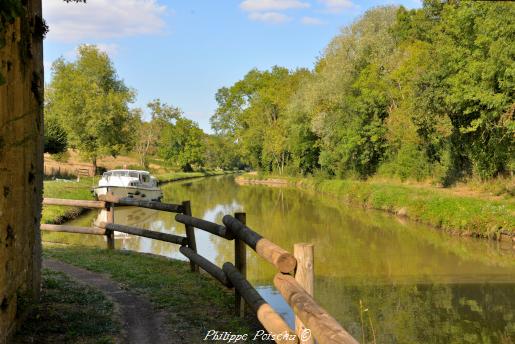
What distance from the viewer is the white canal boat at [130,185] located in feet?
94.4

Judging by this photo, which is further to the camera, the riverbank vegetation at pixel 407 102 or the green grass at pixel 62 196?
the green grass at pixel 62 196

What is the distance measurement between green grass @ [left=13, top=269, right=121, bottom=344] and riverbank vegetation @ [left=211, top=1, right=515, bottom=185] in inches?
580

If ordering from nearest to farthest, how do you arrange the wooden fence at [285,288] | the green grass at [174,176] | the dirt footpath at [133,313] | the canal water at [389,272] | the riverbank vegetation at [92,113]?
the wooden fence at [285,288] < the dirt footpath at [133,313] < the canal water at [389,272] < the riverbank vegetation at [92,113] < the green grass at [174,176]

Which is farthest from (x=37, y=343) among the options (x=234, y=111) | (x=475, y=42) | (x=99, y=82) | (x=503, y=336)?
(x=234, y=111)

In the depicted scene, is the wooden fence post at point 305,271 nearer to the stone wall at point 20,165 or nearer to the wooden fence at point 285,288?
the wooden fence at point 285,288

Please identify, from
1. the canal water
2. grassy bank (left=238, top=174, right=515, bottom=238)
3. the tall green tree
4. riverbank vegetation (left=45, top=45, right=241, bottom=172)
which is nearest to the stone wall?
the canal water

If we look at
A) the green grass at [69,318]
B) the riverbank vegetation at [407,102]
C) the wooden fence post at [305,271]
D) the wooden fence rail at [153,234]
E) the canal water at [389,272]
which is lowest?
the canal water at [389,272]

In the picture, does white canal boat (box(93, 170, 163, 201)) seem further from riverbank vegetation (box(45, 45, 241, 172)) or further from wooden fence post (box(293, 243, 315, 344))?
wooden fence post (box(293, 243, 315, 344))

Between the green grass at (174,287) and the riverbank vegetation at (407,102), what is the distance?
13.1m

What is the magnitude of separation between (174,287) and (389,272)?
24.2 feet

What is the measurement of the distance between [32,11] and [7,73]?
4.07ft

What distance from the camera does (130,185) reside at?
97.4 ft

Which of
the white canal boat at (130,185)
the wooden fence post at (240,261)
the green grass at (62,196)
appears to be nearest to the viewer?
the wooden fence post at (240,261)

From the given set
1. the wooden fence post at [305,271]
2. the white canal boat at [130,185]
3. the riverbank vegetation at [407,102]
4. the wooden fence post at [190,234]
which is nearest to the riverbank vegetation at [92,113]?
the white canal boat at [130,185]
